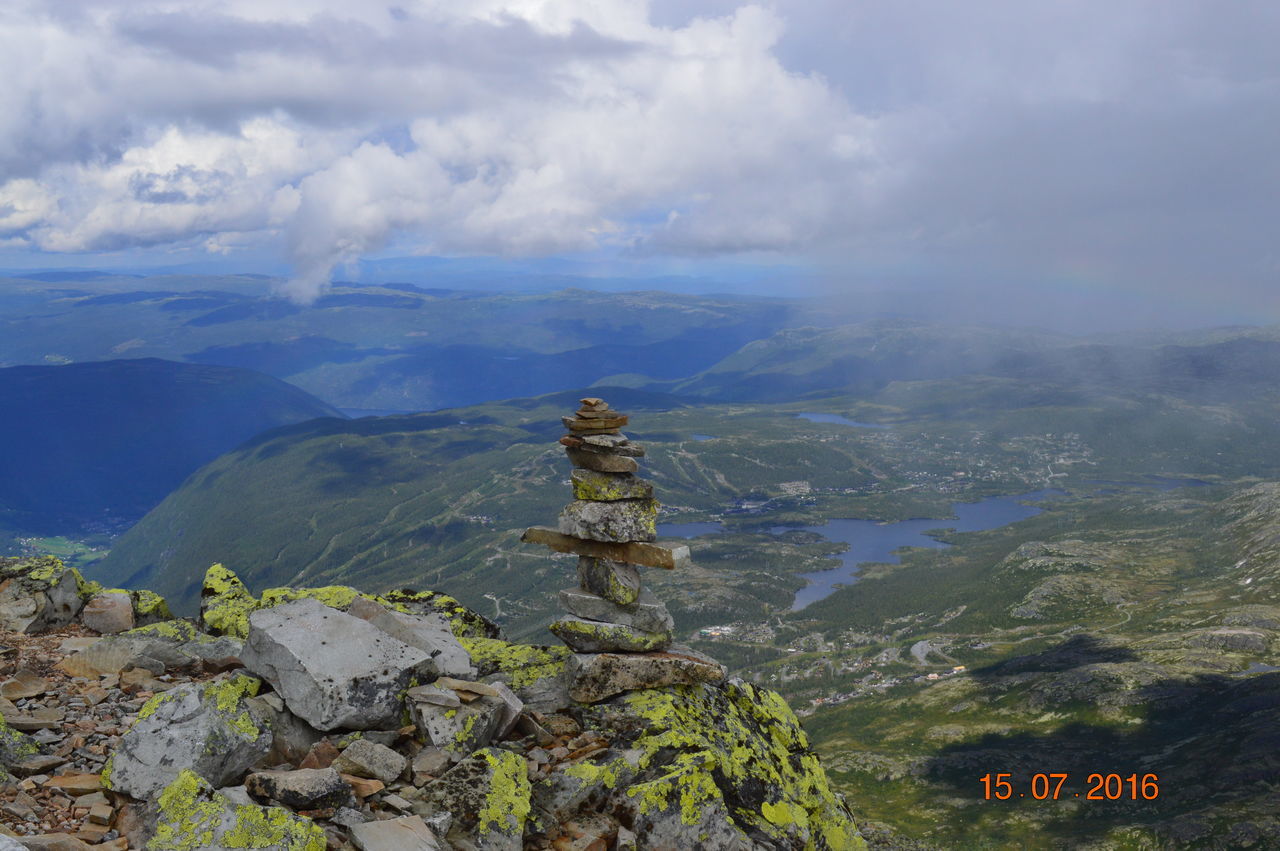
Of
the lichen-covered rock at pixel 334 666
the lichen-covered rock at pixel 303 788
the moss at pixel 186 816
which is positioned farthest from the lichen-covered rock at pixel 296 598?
the moss at pixel 186 816

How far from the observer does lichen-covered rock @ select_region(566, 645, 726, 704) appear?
25.7 metres

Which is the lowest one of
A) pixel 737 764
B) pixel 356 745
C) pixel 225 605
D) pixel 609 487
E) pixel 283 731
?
pixel 737 764

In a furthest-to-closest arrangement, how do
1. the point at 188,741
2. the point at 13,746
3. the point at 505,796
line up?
the point at 505,796 < the point at 188,741 < the point at 13,746

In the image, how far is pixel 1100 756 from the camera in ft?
548

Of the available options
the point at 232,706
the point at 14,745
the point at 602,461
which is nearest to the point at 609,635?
the point at 602,461

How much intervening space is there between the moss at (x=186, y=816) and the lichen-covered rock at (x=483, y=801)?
174 inches

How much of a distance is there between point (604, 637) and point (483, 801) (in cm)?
842

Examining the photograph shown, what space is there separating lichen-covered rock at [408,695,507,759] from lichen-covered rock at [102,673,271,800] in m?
3.79

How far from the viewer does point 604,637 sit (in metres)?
26.8

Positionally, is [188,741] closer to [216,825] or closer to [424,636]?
[216,825]

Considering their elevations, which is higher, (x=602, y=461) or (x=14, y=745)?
(x=602, y=461)

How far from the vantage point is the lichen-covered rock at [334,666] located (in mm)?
20922

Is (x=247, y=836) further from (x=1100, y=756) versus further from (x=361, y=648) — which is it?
(x=1100, y=756)

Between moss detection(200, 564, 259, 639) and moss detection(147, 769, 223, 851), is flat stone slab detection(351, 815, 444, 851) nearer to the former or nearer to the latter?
moss detection(147, 769, 223, 851)
